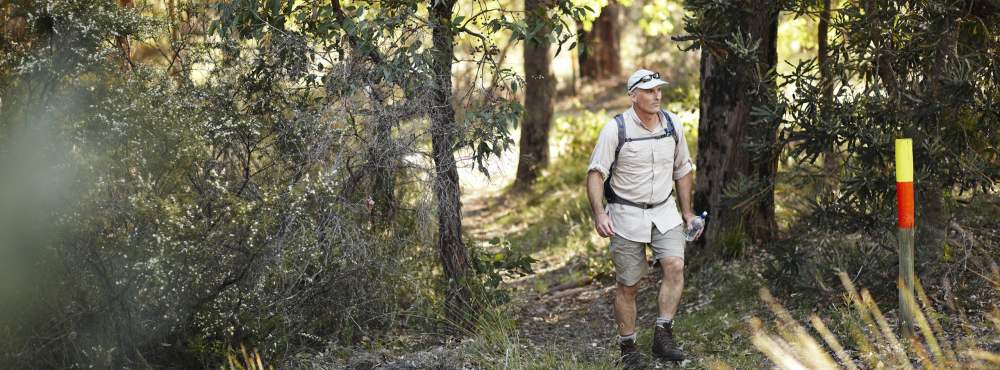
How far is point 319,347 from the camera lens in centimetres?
711

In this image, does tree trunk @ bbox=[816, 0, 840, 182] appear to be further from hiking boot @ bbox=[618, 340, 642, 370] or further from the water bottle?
hiking boot @ bbox=[618, 340, 642, 370]

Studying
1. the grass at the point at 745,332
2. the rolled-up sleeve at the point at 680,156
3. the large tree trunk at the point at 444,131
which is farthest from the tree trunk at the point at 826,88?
the large tree trunk at the point at 444,131

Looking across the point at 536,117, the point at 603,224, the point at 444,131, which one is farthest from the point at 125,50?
the point at 536,117

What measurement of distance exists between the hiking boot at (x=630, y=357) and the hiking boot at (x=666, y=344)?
0.14 metres

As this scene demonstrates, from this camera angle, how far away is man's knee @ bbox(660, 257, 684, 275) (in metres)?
6.34

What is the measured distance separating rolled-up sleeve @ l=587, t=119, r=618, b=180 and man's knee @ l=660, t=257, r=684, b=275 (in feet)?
2.19

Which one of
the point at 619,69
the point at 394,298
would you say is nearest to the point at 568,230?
the point at 394,298

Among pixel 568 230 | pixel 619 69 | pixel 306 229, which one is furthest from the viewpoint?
pixel 619 69

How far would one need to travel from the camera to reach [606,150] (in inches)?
244

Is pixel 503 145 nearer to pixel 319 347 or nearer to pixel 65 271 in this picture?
pixel 319 347

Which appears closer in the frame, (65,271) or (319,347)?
(65,271)

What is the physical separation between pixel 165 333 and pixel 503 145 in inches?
99.2

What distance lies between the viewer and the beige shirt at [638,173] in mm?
6227

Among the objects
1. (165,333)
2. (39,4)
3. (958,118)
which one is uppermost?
(39,4)
